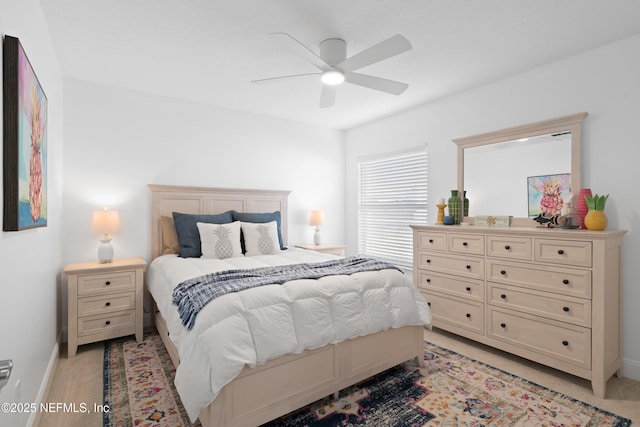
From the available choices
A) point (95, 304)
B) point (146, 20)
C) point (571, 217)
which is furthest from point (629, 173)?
point (95, 304)

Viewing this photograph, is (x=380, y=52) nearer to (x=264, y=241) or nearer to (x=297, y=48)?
(x=297, y=48)

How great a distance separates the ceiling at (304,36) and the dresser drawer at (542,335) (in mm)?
2137

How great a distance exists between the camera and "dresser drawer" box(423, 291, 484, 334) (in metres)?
2.99

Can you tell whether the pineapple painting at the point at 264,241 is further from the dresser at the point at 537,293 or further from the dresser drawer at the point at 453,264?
the dresser at the point at 537,293

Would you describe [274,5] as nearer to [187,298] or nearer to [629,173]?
[187,298]

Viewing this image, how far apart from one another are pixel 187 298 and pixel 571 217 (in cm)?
298

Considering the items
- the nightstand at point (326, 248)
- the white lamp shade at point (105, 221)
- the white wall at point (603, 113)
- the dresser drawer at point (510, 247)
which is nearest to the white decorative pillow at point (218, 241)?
the white lamp shade at point (105, 221)

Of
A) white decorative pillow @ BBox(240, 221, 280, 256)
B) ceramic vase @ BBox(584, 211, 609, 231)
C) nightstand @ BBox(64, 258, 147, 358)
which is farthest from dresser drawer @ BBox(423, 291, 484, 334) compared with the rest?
nightstand @ BBox(64, 258, 147, 358)

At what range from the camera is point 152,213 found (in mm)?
3654

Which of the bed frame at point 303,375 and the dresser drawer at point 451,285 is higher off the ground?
the dresser drawer at point 451,285

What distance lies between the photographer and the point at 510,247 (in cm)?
277

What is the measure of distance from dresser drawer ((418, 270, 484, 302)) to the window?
811 millimetres

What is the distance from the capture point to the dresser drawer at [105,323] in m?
2.92

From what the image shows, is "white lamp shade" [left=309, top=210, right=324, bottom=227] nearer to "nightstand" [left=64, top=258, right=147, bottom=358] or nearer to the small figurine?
"nightstand" [left=64, top=258, right=147, bottom=358]
